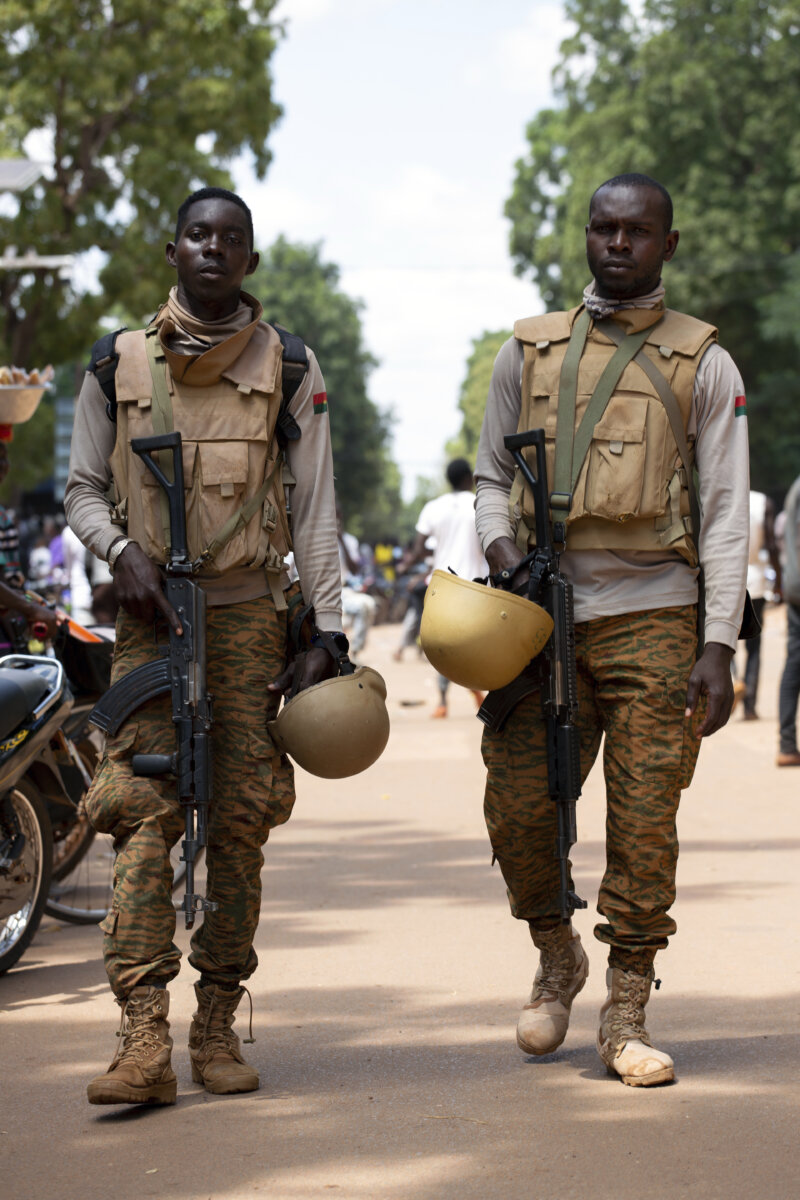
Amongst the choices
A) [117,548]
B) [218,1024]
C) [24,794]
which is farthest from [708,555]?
[24,794]

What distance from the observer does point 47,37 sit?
923 inches

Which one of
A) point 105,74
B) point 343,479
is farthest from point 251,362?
point 343,479

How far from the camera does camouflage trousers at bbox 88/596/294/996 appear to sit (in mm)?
4062

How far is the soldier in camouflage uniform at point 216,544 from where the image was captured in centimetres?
418

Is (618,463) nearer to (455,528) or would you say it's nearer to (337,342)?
(455,528)

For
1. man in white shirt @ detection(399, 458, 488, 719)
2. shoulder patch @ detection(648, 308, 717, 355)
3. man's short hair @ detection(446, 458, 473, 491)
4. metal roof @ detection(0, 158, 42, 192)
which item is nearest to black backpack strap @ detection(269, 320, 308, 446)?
shoulder patch @ detection(648, 308, 717, 355)

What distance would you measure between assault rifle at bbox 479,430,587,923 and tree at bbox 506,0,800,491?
3551 centimetres

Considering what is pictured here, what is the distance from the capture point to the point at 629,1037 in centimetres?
424

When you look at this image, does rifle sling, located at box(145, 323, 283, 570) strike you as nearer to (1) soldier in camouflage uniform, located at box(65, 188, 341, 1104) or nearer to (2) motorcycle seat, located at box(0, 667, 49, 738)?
(1) soldier in camouflage uniform, located at box(65, 188, 341, 1104)

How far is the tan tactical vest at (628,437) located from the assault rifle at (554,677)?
0.07 metres

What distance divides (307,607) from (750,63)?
40.2m

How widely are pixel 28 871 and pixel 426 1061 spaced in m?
1.83

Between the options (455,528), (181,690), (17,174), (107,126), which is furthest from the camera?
(107,126)

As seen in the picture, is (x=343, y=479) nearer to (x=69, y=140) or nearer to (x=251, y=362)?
(x=69, y=140)
